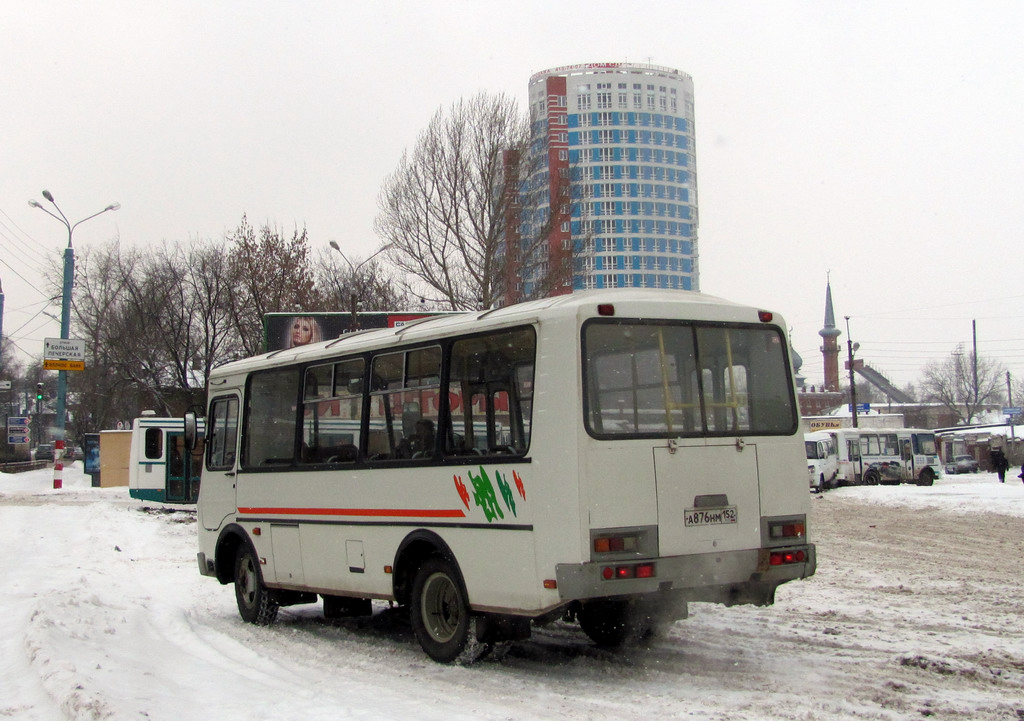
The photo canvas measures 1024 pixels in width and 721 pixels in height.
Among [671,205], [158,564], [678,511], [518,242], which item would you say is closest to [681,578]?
[678,511]

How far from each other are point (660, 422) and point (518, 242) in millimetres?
36587

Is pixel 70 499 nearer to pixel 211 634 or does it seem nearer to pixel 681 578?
pixel 211 634

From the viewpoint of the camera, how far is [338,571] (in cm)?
986

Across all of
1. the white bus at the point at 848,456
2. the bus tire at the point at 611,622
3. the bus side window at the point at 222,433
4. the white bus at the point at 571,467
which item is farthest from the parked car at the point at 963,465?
the white bus at the point at 571,467

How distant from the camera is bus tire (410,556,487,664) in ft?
26.8

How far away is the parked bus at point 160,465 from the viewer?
35406mm

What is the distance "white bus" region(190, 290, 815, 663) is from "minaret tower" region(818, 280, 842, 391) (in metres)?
130

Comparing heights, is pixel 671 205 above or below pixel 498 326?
above

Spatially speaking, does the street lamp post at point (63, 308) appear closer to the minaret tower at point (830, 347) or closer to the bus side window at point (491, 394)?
the bus side window at point (491, 394)

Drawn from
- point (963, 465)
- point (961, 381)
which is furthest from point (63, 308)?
point (961, 381)

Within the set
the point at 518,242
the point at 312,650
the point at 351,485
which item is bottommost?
the point at 312,650

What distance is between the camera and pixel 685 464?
24.6 ft

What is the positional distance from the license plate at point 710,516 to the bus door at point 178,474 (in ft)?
99.1

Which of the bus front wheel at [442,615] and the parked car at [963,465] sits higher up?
the parked car at [963,465]
